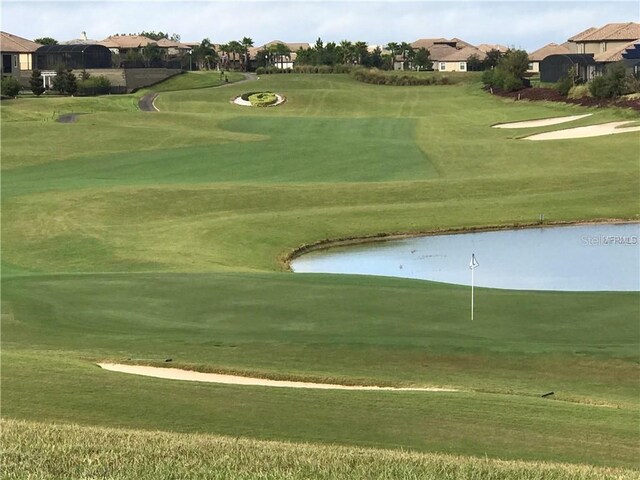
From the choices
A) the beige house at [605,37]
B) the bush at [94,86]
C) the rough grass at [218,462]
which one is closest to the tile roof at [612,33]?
the beige house at [605,37]

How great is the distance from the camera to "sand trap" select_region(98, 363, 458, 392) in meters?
18.3

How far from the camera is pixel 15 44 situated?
126438 millimetres

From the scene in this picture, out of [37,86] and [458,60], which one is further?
[458,60]

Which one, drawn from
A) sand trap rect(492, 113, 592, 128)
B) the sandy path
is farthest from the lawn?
the sandy path

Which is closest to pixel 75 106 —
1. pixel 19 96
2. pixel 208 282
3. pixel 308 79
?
pixel 19 96

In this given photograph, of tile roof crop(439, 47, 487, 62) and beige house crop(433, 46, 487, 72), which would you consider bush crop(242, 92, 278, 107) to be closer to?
tile roof crop(439, 47, 487, 62)

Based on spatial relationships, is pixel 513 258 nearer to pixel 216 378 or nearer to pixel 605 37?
pixel 216 378

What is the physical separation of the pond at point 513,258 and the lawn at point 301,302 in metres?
2.07

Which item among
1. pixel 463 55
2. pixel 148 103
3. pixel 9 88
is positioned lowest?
pixel 148 103

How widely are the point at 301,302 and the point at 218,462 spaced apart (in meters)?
15.2

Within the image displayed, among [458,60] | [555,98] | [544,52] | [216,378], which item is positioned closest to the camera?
[216,378]

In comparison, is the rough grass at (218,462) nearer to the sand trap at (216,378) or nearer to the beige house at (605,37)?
the sand trap at (216,378)

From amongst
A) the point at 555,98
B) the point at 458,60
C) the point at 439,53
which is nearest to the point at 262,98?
the point at 555,98

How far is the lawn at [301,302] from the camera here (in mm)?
15000
